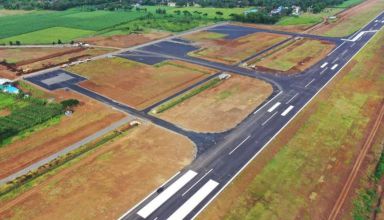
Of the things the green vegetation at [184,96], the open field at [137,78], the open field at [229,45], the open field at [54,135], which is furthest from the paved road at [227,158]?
the open field at [229,45]

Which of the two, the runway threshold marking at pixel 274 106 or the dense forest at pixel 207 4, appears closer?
the runway threshold marking at pixel 274 106

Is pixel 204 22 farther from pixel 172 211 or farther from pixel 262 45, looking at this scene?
pixel 172 211

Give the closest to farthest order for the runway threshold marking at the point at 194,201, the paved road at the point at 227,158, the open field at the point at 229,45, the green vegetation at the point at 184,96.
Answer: the runway threshold marking at the point at 194,201
the paved road at the point at 227,158
the green vegetation at the point at 184,96
the open field at the point at 229,45

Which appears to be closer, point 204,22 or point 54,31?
point 54,31

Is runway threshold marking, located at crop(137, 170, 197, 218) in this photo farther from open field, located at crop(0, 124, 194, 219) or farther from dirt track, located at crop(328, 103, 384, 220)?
dirt track, located at crop(328, 103, 384, 220)

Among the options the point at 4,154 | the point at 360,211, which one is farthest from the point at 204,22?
the point at 360,211

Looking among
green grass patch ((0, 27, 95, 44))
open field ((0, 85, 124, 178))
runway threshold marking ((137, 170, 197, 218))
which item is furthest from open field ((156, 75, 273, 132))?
green grass patch ((0, 27, 95, 44))

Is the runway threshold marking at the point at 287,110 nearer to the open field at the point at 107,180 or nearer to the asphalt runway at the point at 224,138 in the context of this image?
the asphalt runway at the point at 224,138

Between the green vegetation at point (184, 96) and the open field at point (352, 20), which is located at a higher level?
the open field at point (352, 20)
